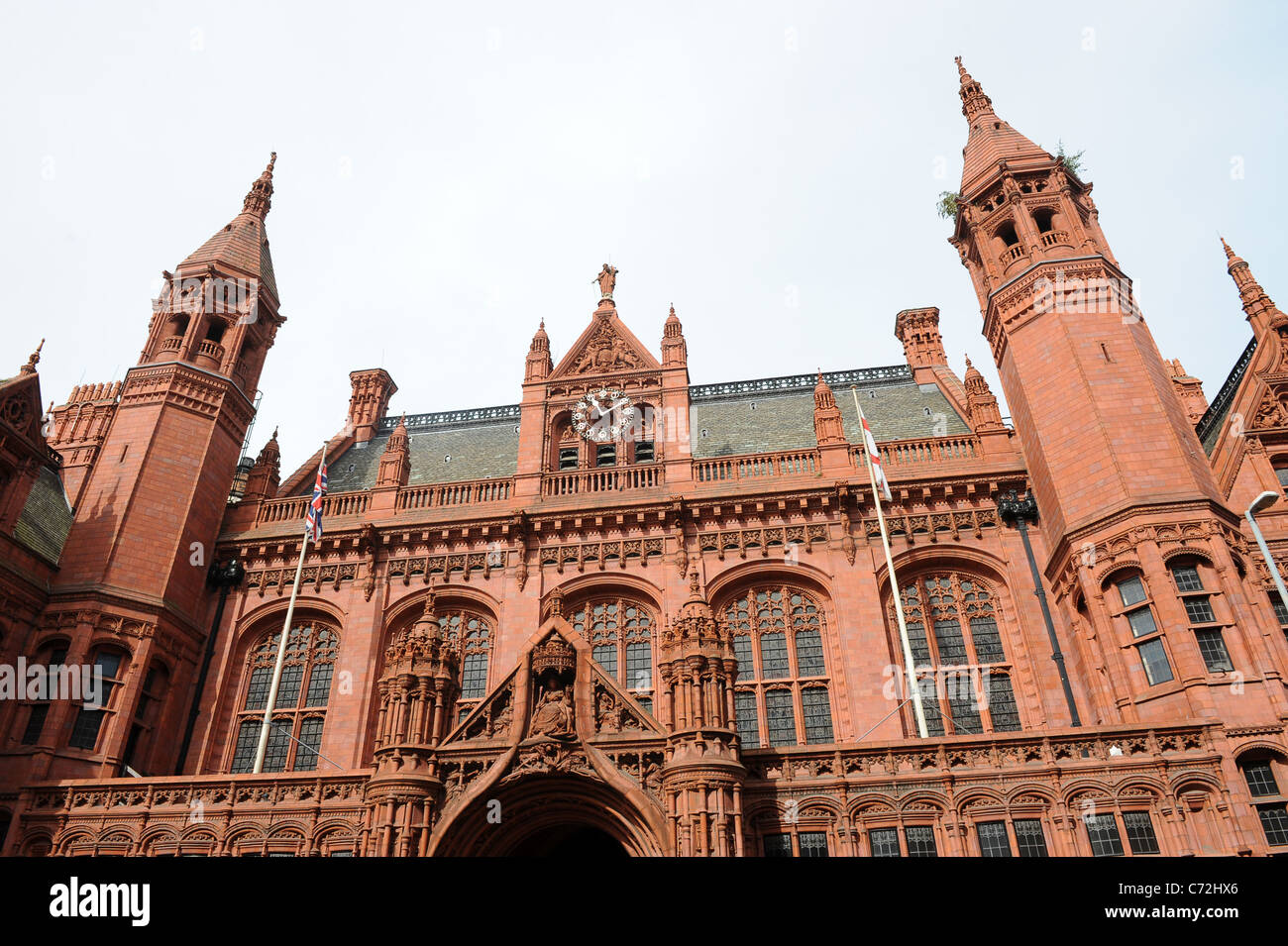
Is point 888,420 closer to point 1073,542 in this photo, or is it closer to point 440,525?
point 1073,542

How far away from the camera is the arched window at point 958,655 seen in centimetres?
2328

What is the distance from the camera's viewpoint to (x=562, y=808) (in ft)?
60.0

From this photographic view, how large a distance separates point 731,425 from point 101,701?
22.3 m

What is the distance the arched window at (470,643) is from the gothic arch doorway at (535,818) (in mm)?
7202

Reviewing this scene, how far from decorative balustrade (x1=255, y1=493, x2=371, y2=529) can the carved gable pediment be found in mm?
8098

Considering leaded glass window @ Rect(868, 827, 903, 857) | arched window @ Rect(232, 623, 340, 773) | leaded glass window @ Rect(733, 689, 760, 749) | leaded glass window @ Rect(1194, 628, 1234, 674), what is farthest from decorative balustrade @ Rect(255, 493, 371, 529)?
leaded glass window @ Rect(1194, 628, 1234, 674)

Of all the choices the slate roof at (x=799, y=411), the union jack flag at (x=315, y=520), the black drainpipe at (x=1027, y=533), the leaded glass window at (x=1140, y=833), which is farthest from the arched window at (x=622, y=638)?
the leaded glass window at (x=1140, y=833)

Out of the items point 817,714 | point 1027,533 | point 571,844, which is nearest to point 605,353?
point 817,714

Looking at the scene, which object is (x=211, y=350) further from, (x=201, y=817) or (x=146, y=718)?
(x=201, y=817)

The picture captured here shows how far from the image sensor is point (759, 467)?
1128 inches

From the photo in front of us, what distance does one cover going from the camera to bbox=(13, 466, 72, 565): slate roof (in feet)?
84.7

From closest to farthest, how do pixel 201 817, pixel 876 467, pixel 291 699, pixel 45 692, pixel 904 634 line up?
pixel 201 817
pixel 904 634
pixel 45 692
pixel 876 467
pixel 291 699

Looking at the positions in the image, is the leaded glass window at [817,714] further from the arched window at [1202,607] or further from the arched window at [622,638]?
the arched window at [1202,607]

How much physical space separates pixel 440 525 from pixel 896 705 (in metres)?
14.4
